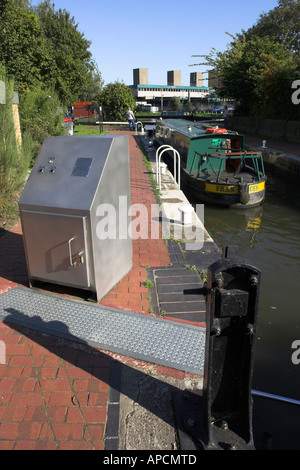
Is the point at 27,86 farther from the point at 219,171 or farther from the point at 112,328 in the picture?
the point at 112,328

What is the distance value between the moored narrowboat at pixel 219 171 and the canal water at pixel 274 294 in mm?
495

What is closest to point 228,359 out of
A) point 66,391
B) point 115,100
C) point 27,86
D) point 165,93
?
point 66,391

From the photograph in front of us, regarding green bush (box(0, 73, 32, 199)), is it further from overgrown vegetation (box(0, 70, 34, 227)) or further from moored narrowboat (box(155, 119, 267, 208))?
moored narrowboat (box(155, 119, 267, 208))

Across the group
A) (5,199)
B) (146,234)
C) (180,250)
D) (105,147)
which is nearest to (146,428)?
(105,147)

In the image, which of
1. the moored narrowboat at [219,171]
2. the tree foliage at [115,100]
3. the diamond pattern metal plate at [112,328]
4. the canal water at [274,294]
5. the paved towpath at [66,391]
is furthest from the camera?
the tree foliage at [115,100]

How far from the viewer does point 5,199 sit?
702cm

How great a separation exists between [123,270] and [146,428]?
2.38 meters

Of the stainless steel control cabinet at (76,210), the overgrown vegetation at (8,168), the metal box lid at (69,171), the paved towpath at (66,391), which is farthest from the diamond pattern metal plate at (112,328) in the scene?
the overgrown vegetation at (8,168)

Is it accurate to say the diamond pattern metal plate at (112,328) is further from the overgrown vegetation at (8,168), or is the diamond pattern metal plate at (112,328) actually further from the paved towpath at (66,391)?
the overgrown vegetation at (8,168)

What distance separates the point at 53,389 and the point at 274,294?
4.17 meters

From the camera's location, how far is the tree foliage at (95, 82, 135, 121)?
3534 cm

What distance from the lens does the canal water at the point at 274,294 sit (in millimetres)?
2964

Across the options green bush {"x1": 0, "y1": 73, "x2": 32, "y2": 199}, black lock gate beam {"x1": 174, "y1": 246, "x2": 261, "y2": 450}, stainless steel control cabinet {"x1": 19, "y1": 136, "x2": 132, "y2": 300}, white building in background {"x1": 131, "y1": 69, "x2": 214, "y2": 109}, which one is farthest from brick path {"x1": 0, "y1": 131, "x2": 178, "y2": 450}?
white building in background {"x1": 131, "y1": 69, "x2": 214, "y2": 109}

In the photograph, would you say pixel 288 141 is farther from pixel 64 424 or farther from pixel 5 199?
pixel 64 424
